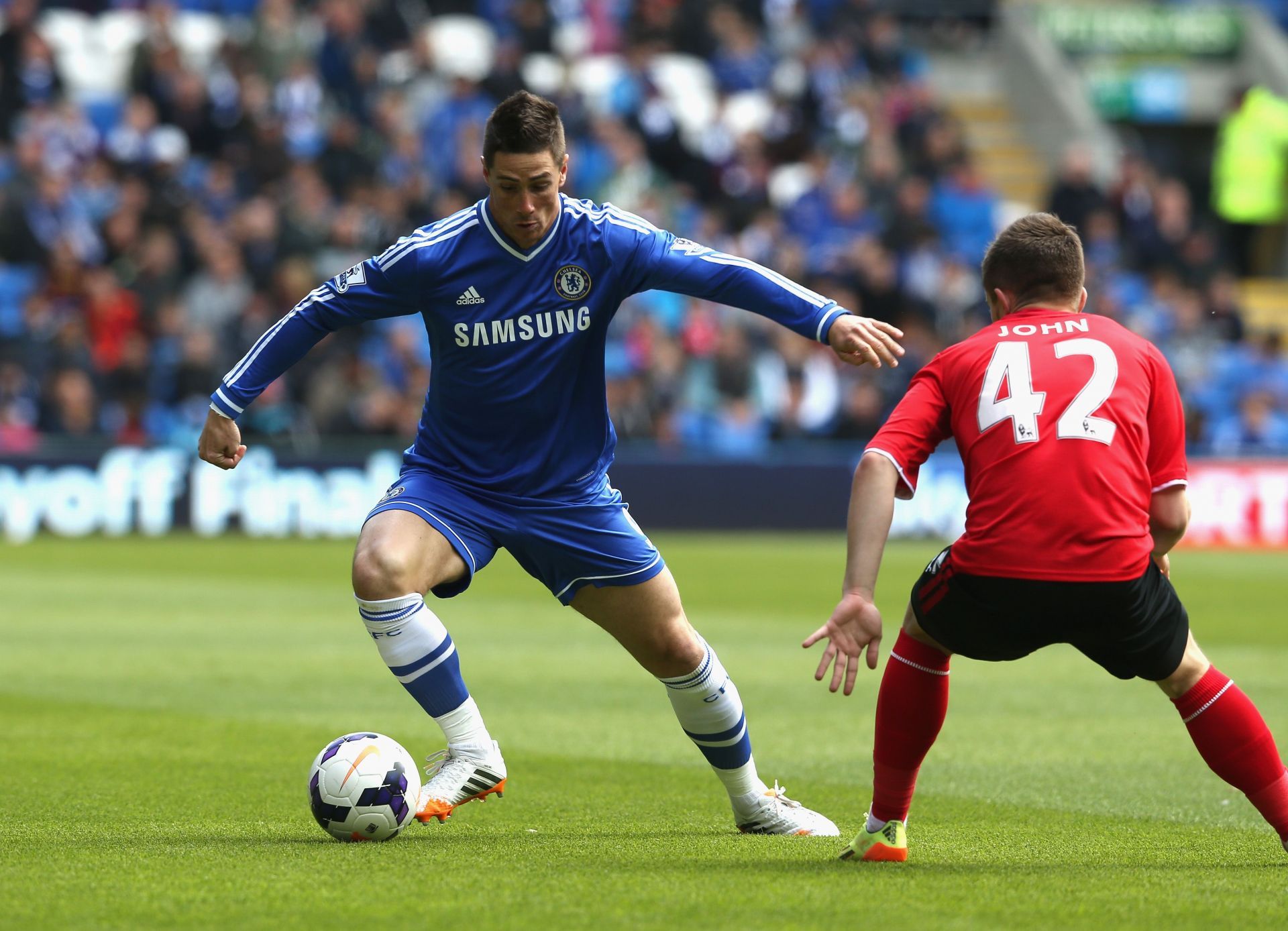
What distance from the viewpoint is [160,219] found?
2083 cm

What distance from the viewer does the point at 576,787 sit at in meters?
7.09

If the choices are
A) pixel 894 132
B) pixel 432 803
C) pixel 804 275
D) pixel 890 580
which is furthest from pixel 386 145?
pixel 432 803

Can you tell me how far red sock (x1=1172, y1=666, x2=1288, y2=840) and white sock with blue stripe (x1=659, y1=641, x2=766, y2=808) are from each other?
4.73ft

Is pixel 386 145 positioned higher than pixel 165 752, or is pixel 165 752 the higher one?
pixel 386 145

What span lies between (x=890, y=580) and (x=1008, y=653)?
39.4 ft

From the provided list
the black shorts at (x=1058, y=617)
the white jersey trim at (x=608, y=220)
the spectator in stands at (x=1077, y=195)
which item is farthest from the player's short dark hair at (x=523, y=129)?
the spectator in stands at (x=1077, y=195)

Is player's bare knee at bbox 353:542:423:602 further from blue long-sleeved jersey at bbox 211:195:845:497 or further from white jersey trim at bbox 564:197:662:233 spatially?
white jersey trim at bbox 564:197:662:233

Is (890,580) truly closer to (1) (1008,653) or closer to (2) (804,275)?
(2) (804,275)

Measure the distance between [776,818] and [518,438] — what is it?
1.41m

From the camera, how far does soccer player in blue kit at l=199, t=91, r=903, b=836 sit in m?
6.09

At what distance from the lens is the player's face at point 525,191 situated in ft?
19.6

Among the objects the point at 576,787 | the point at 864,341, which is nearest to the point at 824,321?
the point at 864,341

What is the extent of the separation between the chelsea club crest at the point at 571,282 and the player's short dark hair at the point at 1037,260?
4.40 feet

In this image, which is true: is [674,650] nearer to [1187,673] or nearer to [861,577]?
[861,577]
